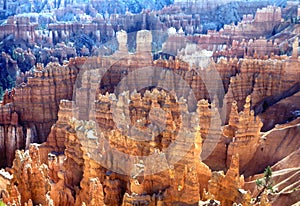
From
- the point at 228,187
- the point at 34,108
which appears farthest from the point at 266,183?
the point at 34,108

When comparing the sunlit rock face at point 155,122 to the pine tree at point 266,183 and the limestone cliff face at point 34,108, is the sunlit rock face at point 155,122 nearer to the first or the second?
the limestone cliff face at point 34,108

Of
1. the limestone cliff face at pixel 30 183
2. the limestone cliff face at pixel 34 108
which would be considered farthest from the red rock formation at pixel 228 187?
the limestone cliff face at pixel 34 108

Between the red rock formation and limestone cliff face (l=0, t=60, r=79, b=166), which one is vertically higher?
the red rock formation

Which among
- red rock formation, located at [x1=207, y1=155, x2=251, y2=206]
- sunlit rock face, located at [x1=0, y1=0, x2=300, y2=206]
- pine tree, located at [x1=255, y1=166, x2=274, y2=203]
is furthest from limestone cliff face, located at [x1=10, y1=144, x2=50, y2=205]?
pine tree, located at [x1=255, y1=166, x2=274, y2=203]

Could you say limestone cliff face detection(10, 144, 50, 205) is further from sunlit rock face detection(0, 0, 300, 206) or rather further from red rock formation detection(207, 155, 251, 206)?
red rock formation detection(207, 155, 251, 206)

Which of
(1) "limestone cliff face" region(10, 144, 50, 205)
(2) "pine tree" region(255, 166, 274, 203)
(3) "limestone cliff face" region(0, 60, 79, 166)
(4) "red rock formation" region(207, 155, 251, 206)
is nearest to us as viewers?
(4) "red rock formation" region(207, 155, 251, 206)

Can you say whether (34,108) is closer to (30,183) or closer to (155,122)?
(155,122)

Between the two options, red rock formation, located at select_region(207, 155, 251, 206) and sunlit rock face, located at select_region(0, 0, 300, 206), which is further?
sunlit rock face, located at select_region(0, 0, 300, 206)

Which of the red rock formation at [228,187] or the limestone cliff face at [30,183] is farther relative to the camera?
the limestone cliff face at [30,183]

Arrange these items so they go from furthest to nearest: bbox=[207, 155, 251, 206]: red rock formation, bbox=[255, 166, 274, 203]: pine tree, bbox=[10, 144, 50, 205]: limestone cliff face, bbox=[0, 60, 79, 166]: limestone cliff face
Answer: bbox=[0, 60, 79, 166]: limestone cliff face → bbox=[255, 166, 274, 203]: pine tree → bbox=[10, 144, 50, 205]: limestone cliff face → bbox=[207, 155, 251, 206]: red rock formation

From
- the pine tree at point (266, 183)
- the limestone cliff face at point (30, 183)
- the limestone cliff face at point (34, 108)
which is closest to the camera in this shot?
the limestone cliff face at point (30, 183)

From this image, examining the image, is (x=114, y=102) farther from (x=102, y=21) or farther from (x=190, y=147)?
(x=102, y=21)
